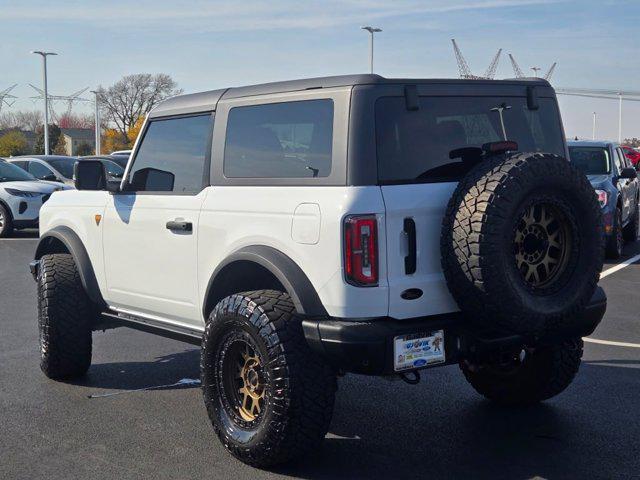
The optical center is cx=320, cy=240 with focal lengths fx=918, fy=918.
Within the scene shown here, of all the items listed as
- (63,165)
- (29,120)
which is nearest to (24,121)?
(29,120)

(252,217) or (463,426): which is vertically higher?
(252,217)

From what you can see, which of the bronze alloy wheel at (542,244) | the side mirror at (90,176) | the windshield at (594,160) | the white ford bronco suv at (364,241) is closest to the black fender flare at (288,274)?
the white ford bronco suv at (364,241)

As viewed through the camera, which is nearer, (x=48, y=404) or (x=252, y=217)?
(x=252, y=217)

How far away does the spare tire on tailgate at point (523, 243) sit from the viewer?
4.26 m

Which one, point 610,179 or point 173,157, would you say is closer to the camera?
point 173,157

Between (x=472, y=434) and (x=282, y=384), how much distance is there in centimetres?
140

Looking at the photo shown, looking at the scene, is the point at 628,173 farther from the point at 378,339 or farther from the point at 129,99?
the point at 129,99

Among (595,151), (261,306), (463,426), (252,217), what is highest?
(595,151)

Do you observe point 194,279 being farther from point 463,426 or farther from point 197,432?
point 463,426

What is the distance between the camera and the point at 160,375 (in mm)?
6723

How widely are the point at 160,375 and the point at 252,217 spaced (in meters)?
2.32

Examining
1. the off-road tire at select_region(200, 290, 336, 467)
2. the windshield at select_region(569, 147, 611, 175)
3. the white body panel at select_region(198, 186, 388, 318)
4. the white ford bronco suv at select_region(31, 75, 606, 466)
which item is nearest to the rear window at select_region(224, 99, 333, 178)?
the white ford bronco suv at select_region(31, 75, 606, 466)

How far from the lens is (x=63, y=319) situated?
6.38 meters

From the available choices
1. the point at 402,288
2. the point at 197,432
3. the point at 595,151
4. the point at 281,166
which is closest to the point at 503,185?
the point at 402,288
